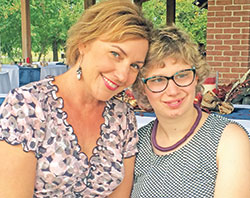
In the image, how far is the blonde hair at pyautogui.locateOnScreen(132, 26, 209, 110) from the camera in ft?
4.91

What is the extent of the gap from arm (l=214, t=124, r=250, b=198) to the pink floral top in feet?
1.33

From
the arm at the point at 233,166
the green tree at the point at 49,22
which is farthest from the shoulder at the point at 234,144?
the green tree at the point at 49,22

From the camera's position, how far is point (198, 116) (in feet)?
5.19

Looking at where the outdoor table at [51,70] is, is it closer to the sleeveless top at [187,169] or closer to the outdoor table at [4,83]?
the outdoor table at [4,83]

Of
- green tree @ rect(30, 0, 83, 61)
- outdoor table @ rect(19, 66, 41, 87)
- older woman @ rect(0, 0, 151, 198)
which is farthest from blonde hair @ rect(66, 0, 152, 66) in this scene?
green tree @ rect(30, 0, 83, 61)

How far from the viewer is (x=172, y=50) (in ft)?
4.95

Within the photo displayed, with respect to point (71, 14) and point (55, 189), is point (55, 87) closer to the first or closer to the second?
point (55, 189)

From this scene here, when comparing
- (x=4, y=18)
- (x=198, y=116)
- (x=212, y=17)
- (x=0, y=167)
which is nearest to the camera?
(x=0, y=167)

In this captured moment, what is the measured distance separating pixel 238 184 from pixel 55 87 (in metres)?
0.80

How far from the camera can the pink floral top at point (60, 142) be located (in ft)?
4.19

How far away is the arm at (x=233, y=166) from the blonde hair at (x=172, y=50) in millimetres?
345

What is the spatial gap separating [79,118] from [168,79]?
0.41 meters

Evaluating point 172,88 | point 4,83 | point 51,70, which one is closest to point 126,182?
point 172,88

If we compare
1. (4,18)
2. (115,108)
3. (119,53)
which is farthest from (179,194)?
(4,18)
